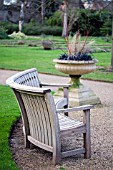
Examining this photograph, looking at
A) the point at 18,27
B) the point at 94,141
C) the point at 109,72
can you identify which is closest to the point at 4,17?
the point at 18,27

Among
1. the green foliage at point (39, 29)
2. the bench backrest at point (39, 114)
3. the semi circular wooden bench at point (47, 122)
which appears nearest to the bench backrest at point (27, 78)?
the semi circular wooden bench at point (47, 122)

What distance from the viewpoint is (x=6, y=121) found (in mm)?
6457

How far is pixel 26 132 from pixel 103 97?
4.63 m

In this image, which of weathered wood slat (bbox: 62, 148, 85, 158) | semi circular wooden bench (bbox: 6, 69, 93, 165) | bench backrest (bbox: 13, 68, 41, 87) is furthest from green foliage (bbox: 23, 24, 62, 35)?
weathered wood slat (bbox: 62, 148, 85, 158)

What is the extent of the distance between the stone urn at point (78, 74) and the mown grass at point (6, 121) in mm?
1281

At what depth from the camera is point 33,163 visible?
4480mm

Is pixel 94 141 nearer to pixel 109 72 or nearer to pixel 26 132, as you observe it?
pixel 26 132

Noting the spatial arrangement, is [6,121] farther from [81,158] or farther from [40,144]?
[81,158]

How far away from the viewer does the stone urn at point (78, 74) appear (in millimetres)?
7766

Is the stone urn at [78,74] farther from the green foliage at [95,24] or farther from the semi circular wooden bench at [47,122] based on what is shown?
the green foliage at [95,24]

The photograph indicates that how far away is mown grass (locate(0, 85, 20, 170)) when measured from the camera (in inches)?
173

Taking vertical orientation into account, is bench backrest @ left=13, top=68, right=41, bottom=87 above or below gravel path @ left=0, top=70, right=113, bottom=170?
above

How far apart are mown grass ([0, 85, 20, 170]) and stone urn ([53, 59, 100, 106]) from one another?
128 centimetres

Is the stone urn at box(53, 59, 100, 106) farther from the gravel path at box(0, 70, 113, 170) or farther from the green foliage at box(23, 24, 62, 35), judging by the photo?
the green foliage at box(23, 24, 62, 35)
